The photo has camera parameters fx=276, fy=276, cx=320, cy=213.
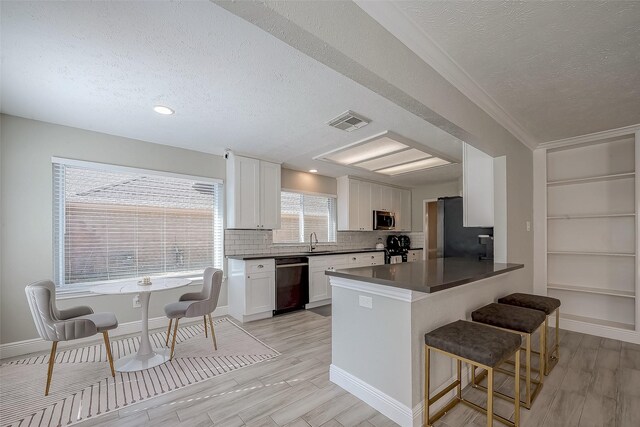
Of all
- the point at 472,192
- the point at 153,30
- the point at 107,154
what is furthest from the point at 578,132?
the point at 107,154

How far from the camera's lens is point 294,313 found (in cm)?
432

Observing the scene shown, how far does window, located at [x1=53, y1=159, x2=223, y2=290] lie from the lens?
316 centimetres

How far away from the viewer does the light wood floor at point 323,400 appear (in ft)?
6.02

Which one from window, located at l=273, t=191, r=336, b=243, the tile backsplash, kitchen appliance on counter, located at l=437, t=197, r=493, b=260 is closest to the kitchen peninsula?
kitchen appliance on counter, located at l=437, t=197, r=493, b=260

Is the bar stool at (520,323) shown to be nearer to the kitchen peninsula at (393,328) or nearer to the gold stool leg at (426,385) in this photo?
the kitchen peninsula at (393,328)

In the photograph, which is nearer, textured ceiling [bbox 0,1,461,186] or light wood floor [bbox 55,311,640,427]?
textured ceiling [bbox 0,1,461,186]

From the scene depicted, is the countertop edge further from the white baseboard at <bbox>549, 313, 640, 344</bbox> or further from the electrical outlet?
the white baseboard at <bbox>549, 313, 640, 344</bbox>

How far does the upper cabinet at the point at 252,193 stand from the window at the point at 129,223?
12.3 inches

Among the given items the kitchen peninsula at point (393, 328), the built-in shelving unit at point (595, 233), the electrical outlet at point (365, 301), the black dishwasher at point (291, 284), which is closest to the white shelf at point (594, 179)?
the built-in shelving unit at point (595, 233)

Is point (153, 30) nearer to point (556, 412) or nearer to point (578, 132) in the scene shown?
point (556, 412)

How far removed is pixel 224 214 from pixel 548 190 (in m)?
4.68

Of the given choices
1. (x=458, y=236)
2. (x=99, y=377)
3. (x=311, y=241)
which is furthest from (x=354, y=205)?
(x=99, y=377)

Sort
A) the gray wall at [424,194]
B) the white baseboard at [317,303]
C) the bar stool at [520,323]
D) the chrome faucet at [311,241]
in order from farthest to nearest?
1. the gray wall at [424,194]
2. the chrome faucet at [311,241]
3. the white baseboard at [317,303]
4. the bar stool at [520,323]

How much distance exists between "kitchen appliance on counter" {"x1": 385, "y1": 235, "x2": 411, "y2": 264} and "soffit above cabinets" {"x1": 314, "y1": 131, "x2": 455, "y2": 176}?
6.16ft
